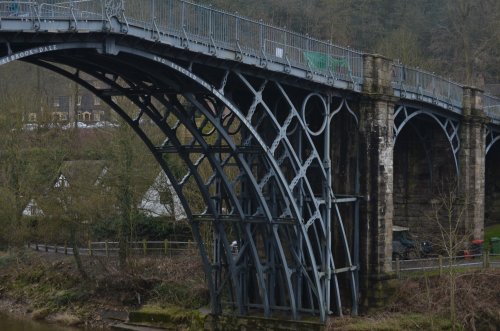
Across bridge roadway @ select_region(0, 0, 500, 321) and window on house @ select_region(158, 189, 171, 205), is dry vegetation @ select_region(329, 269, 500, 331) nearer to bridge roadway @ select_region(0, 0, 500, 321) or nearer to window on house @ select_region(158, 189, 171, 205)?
bridge roadway @ select_region(0, 0, 500, 321)

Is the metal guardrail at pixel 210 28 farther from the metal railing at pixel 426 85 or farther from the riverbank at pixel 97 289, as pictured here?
the riverbank at pixel 97 289

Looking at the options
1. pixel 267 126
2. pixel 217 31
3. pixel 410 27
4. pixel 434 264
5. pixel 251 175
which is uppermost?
pixel 410 27

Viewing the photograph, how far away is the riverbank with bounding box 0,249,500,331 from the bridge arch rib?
180cm

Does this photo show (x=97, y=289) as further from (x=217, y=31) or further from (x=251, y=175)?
(x=217, y=31)

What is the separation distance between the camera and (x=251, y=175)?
2170cm

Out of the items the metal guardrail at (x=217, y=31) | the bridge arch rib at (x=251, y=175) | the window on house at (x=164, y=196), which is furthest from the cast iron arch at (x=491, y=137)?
the window on house at (x=164, y=196)

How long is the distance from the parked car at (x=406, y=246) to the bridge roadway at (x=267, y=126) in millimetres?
5360

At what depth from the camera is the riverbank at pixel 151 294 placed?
81.9 ft

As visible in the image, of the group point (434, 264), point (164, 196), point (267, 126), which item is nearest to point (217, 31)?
point (267, 126)

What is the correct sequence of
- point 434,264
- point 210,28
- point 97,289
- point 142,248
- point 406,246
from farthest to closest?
point 142,248 → point 97,289 → point 406,246 → point 434,264 → point 210,28

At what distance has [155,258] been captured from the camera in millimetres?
37500

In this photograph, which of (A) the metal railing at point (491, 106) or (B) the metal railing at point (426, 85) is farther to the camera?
(A) the metal railing at point (491, 106)

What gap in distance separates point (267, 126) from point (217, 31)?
13.9ft

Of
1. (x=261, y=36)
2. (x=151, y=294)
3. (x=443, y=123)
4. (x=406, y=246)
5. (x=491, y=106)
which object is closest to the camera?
(x=261, y=36)
